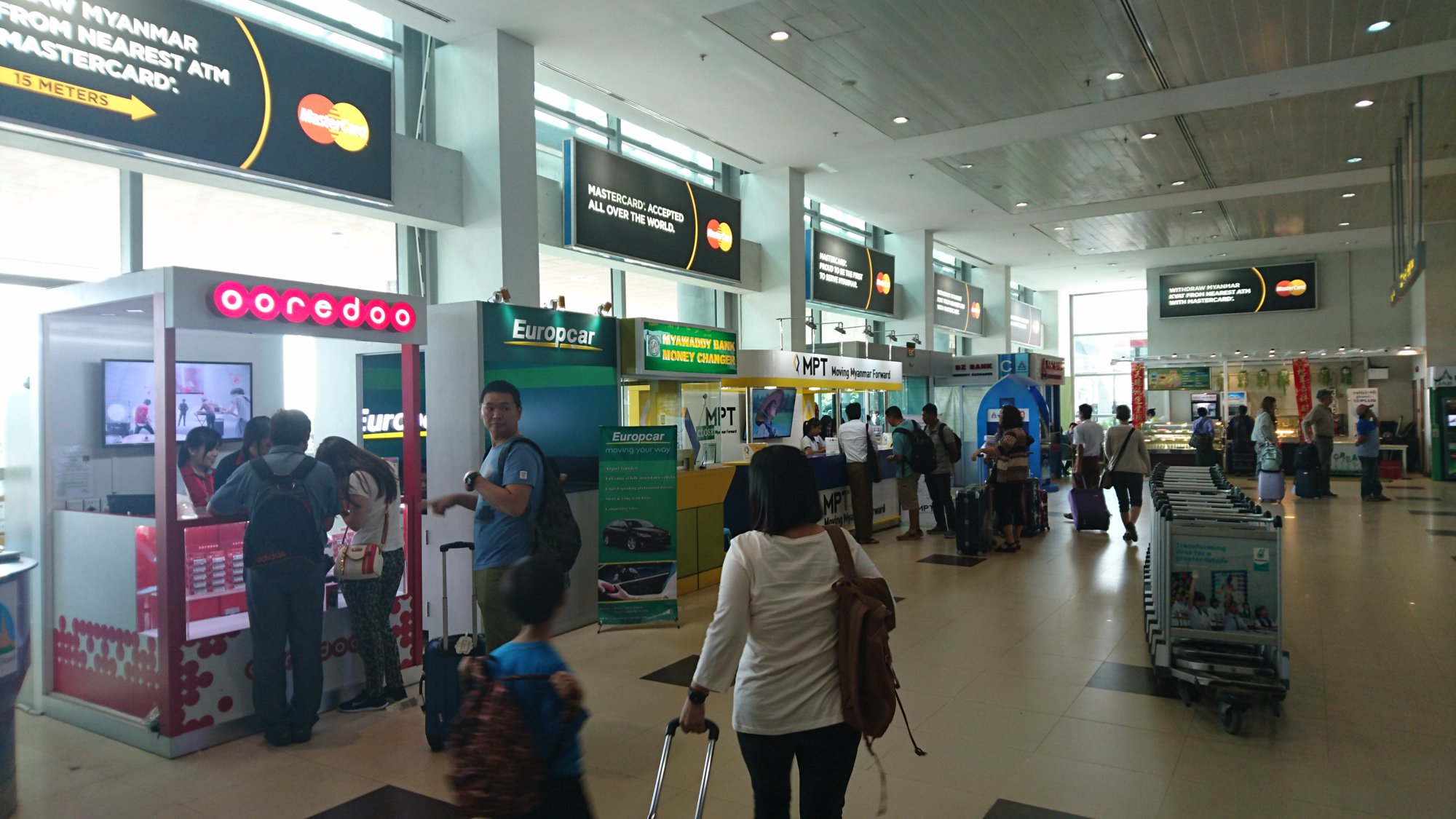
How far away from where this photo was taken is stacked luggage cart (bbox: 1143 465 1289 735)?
424 centimetres

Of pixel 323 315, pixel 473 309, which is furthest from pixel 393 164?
pixel 323 315

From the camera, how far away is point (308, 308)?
4.45m

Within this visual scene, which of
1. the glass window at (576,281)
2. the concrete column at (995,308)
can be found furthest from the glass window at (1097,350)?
the glass window at (576,281)

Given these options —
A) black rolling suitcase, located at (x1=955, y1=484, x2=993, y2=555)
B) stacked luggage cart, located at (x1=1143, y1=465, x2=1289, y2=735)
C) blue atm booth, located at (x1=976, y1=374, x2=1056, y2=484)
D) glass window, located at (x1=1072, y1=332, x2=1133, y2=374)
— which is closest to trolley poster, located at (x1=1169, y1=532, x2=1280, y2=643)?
stacked luggage cart, located at (x1=1143, y1=465, x2=1289, y2=735)

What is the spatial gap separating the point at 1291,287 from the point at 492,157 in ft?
62.6

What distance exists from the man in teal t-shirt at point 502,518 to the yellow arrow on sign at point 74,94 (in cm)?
366

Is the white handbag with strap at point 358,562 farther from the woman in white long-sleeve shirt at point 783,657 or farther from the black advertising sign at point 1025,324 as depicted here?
the black advertising sign at point 1025,324

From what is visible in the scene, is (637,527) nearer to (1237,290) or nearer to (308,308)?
(308,308)

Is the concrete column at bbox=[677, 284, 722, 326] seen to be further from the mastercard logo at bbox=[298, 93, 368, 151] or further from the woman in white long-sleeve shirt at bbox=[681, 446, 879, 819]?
the woman in white long-sleeve shirt at bbox=[681, 446, 879, 819]

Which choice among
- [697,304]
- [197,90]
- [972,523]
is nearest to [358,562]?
[197,90]

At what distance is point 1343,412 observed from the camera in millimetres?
18938

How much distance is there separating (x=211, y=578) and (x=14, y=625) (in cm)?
114

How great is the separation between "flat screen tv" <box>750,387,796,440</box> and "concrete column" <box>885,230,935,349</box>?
18.3 ft

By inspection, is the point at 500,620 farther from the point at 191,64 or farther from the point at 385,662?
the point at 191,64
